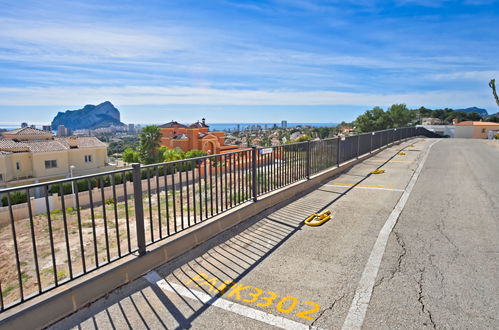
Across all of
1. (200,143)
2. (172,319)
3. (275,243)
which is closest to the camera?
(172,319)

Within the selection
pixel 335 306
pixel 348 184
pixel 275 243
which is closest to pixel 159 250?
pixel 275 243

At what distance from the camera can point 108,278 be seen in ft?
10.4

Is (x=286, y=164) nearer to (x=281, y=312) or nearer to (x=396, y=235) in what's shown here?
(x=396, y=235)

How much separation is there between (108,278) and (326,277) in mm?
2384

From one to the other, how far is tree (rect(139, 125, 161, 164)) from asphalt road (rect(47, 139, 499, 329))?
1742 inches

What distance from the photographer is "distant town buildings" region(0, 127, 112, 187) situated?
135 ft

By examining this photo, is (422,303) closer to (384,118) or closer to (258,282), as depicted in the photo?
(258,282)

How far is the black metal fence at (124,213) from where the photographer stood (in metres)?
3.00

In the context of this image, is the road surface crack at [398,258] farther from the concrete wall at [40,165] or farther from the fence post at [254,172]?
the concrete wall at [40,165]

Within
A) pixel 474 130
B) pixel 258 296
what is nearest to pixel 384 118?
pixel 474 130

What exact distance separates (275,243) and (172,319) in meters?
2.00

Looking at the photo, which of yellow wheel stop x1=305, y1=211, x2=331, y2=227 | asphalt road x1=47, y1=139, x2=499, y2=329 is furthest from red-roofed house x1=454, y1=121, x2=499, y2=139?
yellow wheel stop x1=305, y1=211, x2=331, y2=227

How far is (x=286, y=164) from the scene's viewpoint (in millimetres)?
7105

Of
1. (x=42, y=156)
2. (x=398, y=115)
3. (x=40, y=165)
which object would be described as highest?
(x=398, y=115)
